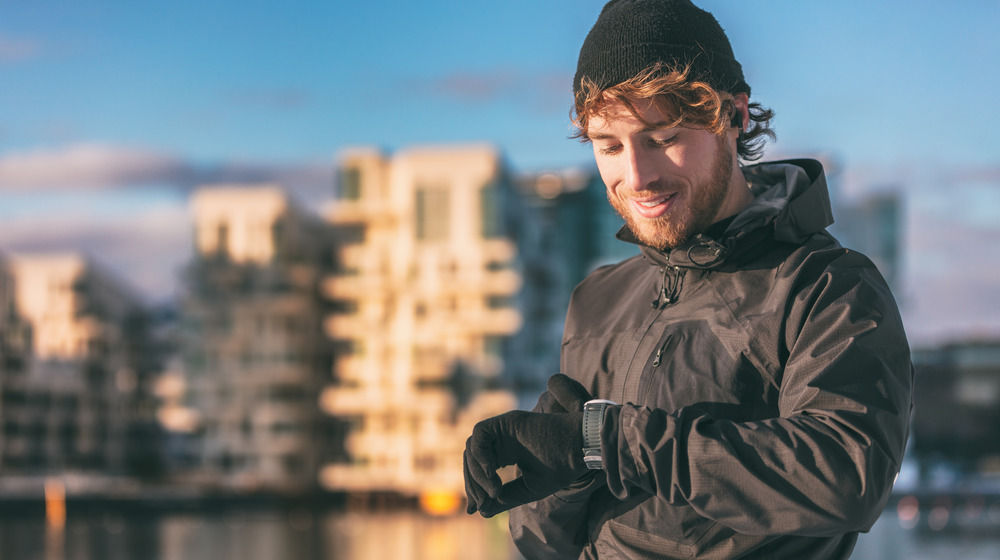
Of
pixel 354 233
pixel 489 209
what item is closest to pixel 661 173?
pixel 489 209

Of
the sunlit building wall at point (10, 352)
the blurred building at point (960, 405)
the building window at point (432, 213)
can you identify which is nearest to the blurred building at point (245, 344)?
the building window at point (432, 213)

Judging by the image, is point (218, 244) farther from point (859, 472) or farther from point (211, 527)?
point (859, 472)

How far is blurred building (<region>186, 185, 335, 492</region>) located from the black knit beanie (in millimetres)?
55947

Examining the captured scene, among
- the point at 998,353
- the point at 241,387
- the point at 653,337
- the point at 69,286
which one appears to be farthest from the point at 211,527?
the point at 998,353

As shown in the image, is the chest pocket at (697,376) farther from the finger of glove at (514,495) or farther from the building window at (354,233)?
the building window at (354,233)

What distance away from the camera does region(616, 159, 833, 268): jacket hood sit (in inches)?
72.6

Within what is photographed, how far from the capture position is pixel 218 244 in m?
56.9

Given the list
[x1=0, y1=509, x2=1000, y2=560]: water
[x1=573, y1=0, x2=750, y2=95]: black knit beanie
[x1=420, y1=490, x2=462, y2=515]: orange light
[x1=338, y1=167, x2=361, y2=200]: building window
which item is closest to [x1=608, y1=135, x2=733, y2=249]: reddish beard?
[x1=573, y1=0, x2=750, y2=95]: black knit beanie

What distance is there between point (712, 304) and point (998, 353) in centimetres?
11914

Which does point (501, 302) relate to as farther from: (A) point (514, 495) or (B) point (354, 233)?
(A) point (514, 495)

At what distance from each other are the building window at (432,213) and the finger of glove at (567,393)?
166ft

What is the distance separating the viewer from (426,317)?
171 ft

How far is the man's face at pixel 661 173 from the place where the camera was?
182cm

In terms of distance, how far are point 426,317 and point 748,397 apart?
166 ft
